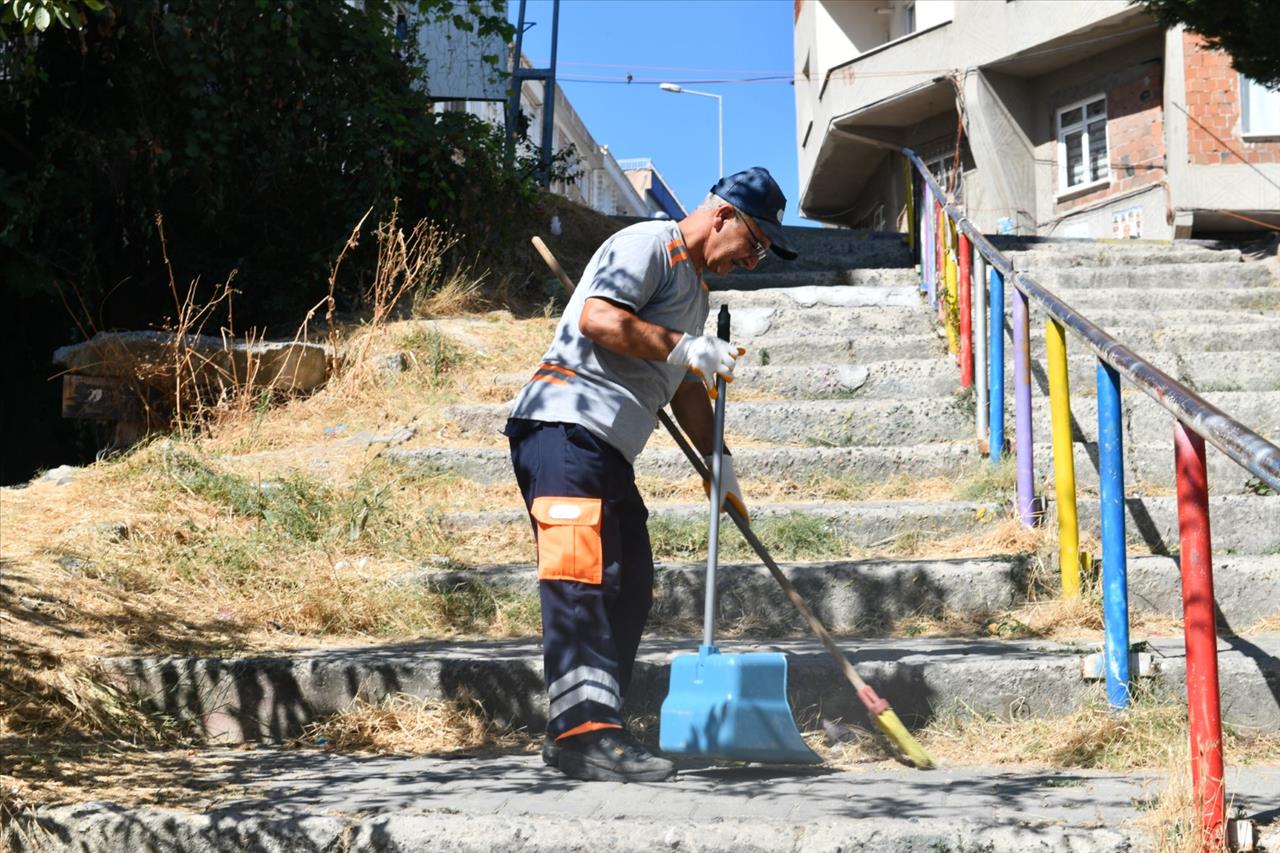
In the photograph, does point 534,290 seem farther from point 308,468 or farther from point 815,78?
point 815,78

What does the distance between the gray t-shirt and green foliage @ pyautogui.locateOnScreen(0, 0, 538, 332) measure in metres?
5.01

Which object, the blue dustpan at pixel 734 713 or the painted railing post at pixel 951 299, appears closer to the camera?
the blue dustpan at pixel 734 713

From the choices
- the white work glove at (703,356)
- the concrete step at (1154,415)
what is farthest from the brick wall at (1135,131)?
the white work glove at (703,356)

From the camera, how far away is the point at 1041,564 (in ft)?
13.5

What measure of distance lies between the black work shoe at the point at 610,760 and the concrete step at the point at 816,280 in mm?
5345

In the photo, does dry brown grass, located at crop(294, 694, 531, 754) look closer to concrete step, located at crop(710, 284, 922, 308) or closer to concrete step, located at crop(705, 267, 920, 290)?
concrete step, located at crop(710, 284, 922, 308)

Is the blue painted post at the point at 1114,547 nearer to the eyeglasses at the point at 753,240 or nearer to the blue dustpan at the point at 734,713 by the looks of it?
the blue dustpan at the point at 734,713

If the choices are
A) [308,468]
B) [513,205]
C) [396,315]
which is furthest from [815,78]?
[308,468]

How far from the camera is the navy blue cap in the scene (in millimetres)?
3441

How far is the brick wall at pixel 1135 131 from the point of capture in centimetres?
1625

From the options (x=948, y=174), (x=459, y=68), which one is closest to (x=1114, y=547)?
(x=459, y=68)

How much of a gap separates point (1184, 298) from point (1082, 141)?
36.0 feet

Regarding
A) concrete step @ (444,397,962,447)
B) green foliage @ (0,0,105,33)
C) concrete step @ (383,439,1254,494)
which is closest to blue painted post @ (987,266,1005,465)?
concrete step @ (383,439,1254,494)

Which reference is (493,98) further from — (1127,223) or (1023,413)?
(1023,413)
